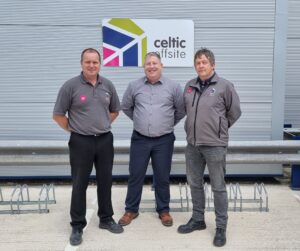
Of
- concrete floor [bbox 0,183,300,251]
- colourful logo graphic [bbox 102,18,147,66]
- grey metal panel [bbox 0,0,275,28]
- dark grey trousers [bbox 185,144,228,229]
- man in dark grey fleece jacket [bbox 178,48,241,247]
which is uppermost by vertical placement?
grey metal panel [bbox 0,0,275,28]

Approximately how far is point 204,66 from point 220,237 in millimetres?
1705

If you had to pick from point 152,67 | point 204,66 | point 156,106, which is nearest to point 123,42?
point 152,67

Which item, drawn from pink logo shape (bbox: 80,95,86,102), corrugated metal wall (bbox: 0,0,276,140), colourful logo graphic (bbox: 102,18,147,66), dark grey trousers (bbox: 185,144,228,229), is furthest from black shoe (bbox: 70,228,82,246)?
colourful logo graphic (bbox: 102,18,147,66)

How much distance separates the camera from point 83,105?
3.60 metres

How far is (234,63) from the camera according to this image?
564cm

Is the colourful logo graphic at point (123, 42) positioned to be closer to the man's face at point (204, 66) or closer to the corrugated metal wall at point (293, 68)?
the man's face at point (204, 66)

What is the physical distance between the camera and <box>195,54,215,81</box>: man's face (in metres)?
3.53

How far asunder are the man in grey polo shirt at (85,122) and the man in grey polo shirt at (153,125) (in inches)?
14.0

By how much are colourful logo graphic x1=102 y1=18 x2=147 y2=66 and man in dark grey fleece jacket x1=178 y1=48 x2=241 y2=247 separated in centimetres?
198

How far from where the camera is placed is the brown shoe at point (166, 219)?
13.5ft

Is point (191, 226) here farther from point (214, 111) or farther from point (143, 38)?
point (143, 38)

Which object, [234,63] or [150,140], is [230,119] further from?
[234,63]

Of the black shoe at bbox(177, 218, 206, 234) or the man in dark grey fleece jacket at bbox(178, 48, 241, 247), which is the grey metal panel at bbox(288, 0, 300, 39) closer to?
the man in dark grey fleece jacket at bbox(178, 48, 241, 247)

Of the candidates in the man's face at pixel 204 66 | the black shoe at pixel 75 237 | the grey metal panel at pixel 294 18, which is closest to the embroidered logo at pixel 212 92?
the man's face at pixel 204 66
